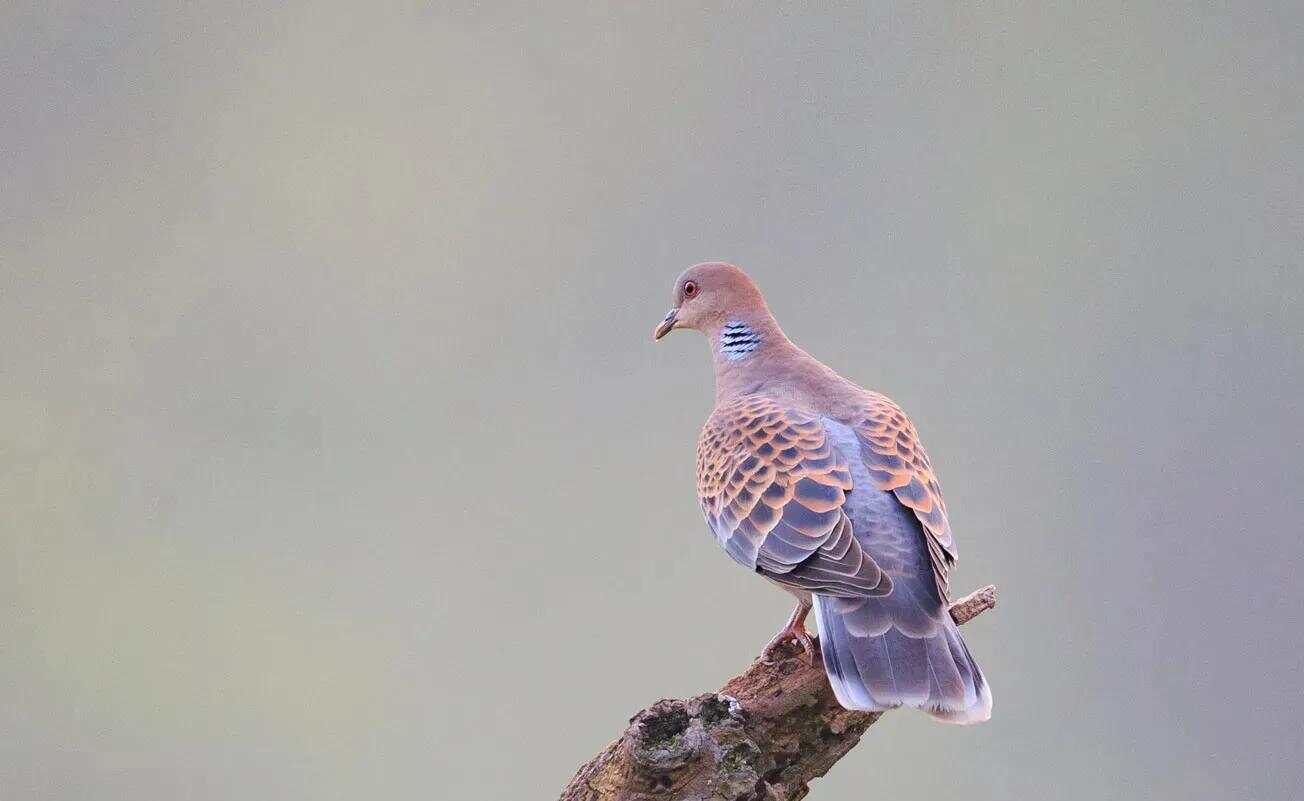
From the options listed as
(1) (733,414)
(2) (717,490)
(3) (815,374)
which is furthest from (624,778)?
(3) (815,374)

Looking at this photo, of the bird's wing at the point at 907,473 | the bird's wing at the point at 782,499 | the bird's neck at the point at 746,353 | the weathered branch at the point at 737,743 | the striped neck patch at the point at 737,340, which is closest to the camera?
the weathered branch at the point at 737,743

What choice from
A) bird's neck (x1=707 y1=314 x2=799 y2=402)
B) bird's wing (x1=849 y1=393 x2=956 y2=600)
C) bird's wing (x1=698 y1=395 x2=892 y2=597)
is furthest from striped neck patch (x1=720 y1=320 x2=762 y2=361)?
bird's wing (x1=849 y1=393 x2=956 y2=600)

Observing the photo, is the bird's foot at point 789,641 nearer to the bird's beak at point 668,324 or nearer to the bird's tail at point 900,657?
the bird's tail at point 900,657

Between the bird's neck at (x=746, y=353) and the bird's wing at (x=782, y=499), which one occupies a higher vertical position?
the bird's neck at (x=746, y=353)

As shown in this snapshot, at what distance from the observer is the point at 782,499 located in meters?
2.89

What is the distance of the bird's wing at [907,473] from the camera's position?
2887 millimetres

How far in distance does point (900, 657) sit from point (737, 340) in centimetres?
126

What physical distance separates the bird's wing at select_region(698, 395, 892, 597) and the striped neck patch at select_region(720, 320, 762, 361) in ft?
0.93

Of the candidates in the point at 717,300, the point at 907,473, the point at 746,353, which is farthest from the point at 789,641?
the point at 717,300

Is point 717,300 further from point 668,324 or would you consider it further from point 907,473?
point 907,473

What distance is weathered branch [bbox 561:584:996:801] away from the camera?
253 cm

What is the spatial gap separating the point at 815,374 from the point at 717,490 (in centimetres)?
50

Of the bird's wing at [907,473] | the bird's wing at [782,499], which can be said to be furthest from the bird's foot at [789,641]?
the bird's wing at [907,473]

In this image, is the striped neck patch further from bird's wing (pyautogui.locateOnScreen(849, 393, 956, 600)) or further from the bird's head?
bird's wing (pyautogui.locateOnScreen(849, 393, 956, 600))
